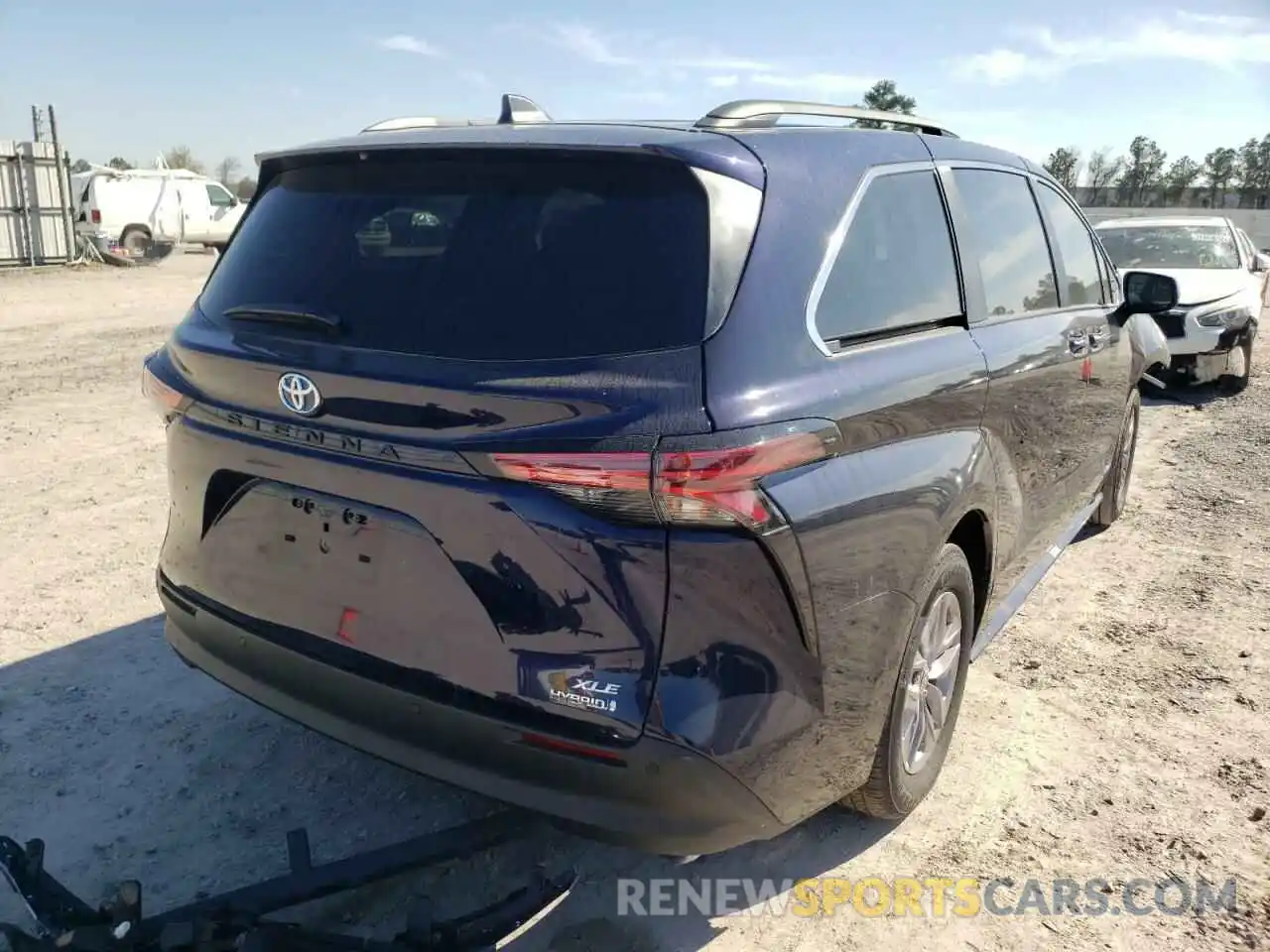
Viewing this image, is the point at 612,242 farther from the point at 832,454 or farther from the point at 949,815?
the point at 949,815

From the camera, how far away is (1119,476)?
576 centimetres

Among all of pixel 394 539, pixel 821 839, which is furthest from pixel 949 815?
pixel 394 539

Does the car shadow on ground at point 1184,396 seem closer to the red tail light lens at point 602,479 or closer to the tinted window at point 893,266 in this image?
the tinted window at point 893,266

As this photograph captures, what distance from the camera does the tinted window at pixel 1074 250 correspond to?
4.23 metres

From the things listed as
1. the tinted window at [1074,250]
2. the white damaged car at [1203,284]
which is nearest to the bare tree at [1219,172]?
the white damaged car at [1203,284]

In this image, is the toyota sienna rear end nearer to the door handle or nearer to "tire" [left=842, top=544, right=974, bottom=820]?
"tire" [left=842, top=544, right=974, bottom=820]

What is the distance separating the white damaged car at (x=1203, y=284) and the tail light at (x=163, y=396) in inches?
304

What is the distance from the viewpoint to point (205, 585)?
9.05 feet

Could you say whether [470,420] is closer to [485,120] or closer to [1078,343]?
[485,120]

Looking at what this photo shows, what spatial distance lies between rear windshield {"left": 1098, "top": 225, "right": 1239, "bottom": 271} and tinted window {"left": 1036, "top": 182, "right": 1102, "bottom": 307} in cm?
660

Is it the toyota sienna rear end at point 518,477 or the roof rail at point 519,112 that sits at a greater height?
the roof rail at point 519,112

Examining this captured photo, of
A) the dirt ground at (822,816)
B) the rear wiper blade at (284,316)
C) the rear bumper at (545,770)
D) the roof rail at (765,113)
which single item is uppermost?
the roof rail at (765,113)

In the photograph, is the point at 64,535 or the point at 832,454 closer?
the point at 832,454

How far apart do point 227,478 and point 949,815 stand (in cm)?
231
